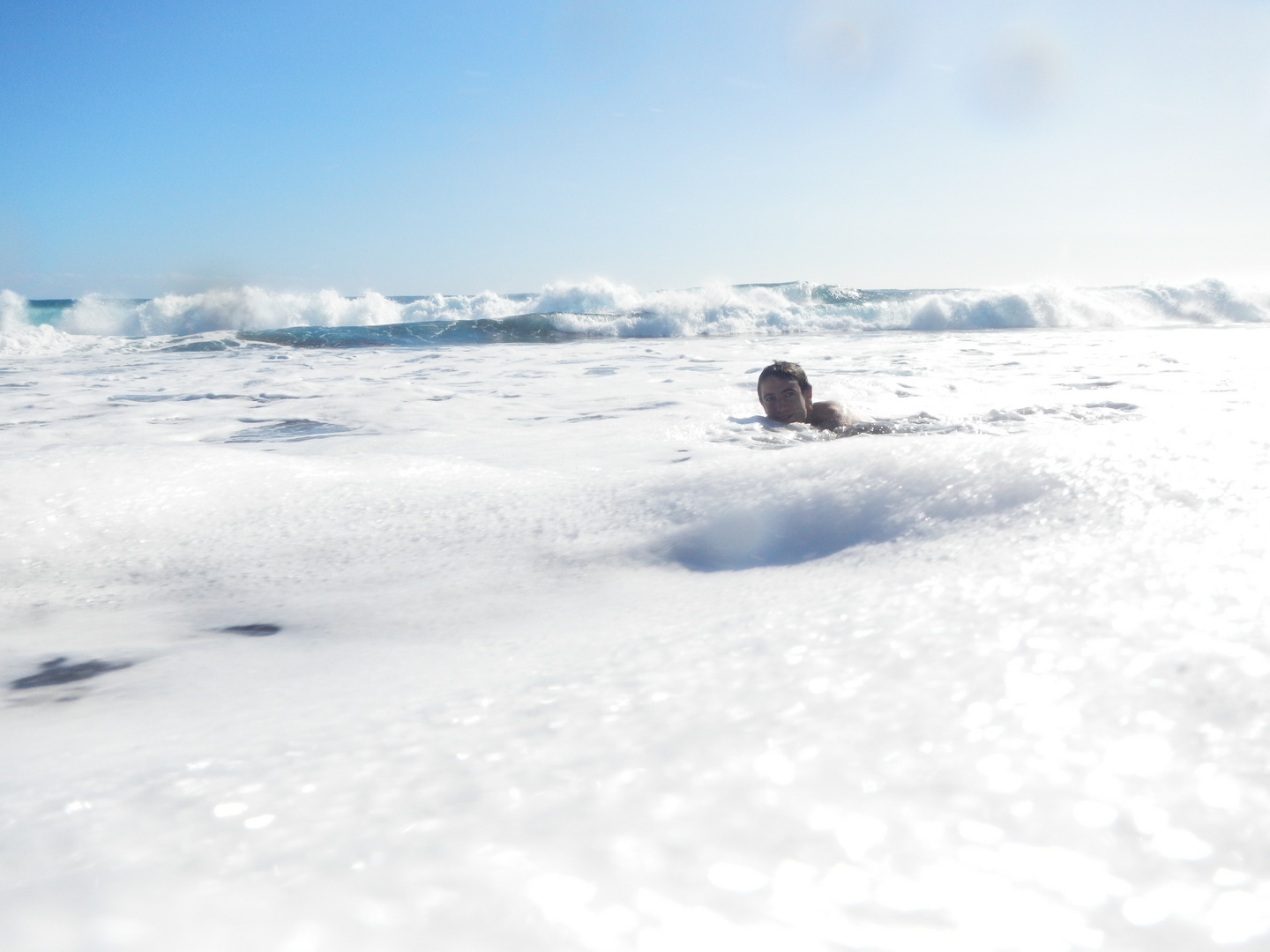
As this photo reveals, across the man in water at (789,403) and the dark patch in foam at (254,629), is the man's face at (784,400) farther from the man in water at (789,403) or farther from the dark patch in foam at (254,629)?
the dark patch in foam at (254,629)

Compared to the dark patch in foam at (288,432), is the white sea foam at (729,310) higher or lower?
higher

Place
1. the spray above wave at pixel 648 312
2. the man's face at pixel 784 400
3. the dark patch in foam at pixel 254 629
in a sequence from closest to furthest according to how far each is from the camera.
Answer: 1. the dark patch in foam at pixel 254 629
2. the man's face at pixel 784 400
3. the spray above wave at pixel 648 312

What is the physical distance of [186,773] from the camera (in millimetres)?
693

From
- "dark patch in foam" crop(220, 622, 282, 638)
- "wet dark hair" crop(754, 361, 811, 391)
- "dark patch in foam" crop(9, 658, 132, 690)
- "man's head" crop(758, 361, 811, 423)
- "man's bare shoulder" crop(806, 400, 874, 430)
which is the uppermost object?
"wet dark hair" crop(754, 361, 811, 391)

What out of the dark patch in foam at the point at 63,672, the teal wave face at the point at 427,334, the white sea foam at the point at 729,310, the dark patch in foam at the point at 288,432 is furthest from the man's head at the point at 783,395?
the white sea foam at the point at 729,310

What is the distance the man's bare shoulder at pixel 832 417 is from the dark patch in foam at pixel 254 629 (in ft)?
11.2

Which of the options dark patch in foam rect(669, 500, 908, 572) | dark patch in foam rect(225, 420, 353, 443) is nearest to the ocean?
dark patch in foam rect(669, 500, 908, 572)

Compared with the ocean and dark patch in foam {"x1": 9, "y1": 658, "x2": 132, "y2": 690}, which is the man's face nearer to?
the ocean

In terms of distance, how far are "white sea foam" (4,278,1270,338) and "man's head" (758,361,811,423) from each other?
10.2m

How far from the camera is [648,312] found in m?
16.0

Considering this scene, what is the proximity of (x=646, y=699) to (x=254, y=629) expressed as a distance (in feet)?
3.05

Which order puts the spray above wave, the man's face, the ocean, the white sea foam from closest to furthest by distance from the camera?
the ocean, the man's face, the spray above wave, the white sea foam

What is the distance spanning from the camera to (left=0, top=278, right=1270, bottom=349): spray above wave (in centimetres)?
1451

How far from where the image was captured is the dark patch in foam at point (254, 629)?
1.39 m
